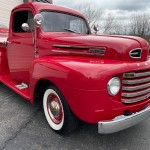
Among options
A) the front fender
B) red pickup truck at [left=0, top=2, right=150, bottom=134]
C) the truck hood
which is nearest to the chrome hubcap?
red pickup truck at [left=0, top=2, right=150, bottom=134]

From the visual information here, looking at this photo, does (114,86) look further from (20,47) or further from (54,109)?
(20,47)

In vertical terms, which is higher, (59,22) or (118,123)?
(59,22)

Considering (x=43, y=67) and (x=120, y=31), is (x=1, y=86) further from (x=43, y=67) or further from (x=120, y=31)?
(x=120, y=31)

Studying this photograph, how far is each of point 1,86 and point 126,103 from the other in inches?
153

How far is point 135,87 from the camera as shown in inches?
96.7

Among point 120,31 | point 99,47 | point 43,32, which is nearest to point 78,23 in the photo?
point 43,32

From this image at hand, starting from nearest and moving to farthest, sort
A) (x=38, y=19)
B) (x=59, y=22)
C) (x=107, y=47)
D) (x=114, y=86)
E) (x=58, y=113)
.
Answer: (x=114, y=86) → (x=107, y=47) → (x=58, y=113) → (x=38, y=19) → (x=59, y=22)

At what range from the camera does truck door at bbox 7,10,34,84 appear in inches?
140

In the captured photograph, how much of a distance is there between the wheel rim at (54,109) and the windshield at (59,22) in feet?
3.76

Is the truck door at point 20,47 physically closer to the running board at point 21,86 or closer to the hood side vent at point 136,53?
the running board at point 21,86

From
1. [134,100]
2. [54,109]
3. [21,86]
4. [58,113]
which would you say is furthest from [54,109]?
[21,86]

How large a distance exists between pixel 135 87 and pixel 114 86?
0.34 meters

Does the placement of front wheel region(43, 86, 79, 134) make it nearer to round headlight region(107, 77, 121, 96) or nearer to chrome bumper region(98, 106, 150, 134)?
chrome bumper region(98, 106, 150, 134)

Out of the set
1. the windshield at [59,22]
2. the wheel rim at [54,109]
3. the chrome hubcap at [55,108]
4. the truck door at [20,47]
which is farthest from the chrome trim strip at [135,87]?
the truck door at [20,47]
